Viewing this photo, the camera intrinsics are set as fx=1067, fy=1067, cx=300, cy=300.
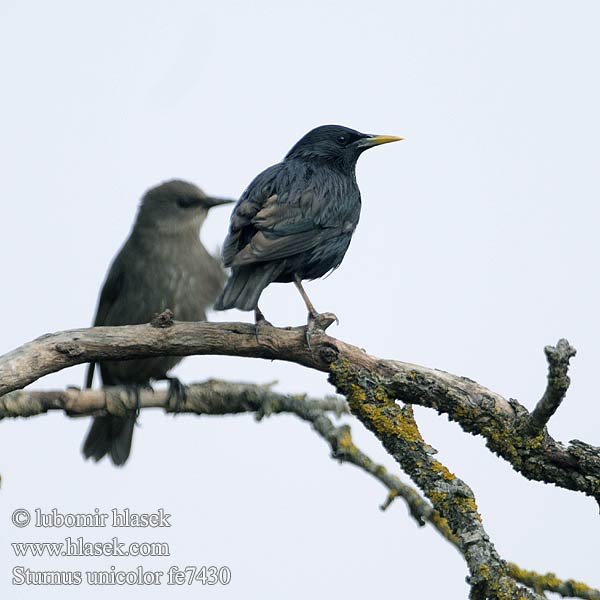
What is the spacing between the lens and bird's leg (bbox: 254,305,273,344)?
17.3 ft

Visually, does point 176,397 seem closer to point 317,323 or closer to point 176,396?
point 176,396

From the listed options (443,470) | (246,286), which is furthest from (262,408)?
(443,470)

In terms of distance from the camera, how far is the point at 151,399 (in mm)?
6516

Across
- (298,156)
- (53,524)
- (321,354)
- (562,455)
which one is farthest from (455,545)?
(298,156)

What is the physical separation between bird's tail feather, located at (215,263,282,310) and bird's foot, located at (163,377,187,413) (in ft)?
2.51

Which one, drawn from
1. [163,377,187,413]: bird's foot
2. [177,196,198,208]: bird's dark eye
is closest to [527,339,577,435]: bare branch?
[163,377,187,413]: bird's foot

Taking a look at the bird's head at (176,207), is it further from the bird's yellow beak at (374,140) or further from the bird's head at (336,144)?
the bird's yellow beak at (374,140)

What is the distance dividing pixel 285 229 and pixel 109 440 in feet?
8.95

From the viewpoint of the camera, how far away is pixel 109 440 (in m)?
7.87

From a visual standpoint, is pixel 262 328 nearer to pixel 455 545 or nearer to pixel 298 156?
pixel 455 545

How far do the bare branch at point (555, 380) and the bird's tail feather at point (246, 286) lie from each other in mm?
1630

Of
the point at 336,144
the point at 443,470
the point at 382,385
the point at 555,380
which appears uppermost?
the point at 336,144

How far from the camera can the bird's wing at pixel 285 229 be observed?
5.78 m

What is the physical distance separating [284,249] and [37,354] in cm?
163
